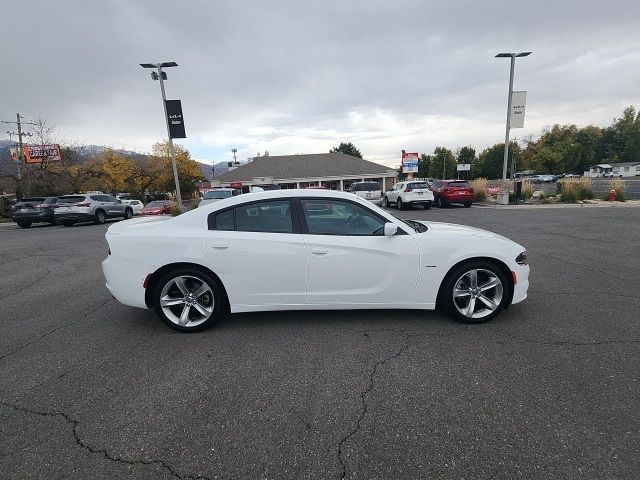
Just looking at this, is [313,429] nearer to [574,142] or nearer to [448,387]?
[448,387]

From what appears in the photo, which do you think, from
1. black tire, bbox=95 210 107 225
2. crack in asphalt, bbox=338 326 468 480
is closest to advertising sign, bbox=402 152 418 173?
→ black tire, bbox=95 210 107 225

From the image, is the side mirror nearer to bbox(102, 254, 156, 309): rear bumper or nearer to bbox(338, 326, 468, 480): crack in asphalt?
bbox(338, 326, 468, 480): crack in asphalt

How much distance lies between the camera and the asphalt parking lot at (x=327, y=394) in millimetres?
1851

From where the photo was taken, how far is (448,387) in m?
2.45

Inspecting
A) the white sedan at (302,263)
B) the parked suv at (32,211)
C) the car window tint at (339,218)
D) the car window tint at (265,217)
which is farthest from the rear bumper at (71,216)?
the car window tint at (339,218)

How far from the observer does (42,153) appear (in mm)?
29531

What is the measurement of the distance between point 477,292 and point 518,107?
1892 centimetres

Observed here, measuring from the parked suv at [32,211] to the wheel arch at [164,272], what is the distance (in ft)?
59.2

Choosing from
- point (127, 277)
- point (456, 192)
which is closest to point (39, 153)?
point (456, 192)

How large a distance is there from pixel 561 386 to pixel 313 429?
192cm

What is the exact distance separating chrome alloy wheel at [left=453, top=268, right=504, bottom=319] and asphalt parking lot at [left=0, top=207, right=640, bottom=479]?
8.3 inches

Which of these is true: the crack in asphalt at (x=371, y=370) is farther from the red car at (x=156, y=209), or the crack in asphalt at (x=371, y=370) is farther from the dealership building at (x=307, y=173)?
the dealership building at (x=307, y=173)

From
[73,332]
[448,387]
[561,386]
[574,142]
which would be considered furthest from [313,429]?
[574,142]

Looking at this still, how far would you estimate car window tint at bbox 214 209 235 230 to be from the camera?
135 inches
